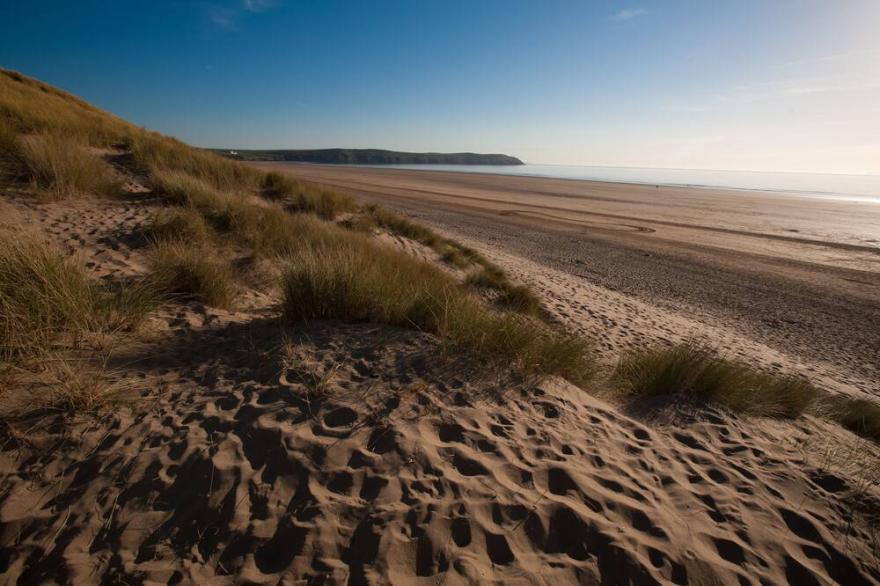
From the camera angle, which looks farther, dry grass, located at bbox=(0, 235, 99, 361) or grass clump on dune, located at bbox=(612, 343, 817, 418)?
grass clump on dune, located at bbox=(612, 343, 817, 418)

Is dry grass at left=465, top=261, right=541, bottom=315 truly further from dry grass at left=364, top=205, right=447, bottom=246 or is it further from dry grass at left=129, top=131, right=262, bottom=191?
dry grass at left=129, top=131, right=262, bottom=191

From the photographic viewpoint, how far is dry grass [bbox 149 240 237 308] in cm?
499

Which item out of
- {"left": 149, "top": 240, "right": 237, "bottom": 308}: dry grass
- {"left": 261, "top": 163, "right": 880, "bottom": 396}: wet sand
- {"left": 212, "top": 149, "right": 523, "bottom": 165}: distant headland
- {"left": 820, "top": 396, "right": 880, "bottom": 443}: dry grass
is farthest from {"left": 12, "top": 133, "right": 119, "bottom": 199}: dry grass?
{"left": 212, "top": 149, "right": 523, "bottom": 165}: distant headland

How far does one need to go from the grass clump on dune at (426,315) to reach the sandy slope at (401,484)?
0.35m

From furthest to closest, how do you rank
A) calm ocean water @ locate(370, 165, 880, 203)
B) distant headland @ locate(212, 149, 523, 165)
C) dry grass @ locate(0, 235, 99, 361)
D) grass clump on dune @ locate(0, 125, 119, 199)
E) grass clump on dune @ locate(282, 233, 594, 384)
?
distant headland @ locate(212, 149, 523, 165)
calm ocean water @ locate(370, 165, 880, 203)
grass clump on dune @ locate(0, 125, 119, 199)
grass clump on dune @ locate(282, 233, 594, 384)
dry grass @ locate(0, 235, 99, 361)

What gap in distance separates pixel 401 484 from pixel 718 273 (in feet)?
44.8

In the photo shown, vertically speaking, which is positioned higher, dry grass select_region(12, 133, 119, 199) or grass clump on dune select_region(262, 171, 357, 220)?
dry grass select_region(12, 133, 119, 199)

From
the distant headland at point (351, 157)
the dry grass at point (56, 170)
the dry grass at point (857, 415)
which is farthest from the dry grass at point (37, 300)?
the distant headland at point (351, 157)

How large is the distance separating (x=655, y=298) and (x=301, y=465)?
1000 cm

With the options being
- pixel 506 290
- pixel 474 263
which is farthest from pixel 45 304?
pixel 474 263

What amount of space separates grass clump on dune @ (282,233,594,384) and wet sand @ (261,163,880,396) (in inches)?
125

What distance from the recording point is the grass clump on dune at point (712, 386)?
4.44 m

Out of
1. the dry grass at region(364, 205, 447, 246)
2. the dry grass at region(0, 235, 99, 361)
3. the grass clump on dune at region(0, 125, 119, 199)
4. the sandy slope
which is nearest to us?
the sandy slope

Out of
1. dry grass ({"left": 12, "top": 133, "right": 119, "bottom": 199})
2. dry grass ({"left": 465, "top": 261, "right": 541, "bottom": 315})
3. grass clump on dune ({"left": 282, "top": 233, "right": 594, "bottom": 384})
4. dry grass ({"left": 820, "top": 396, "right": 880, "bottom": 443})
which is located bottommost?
dry grass ({"left": 820, "top": 396, "right": 880, "bottom": 443})
